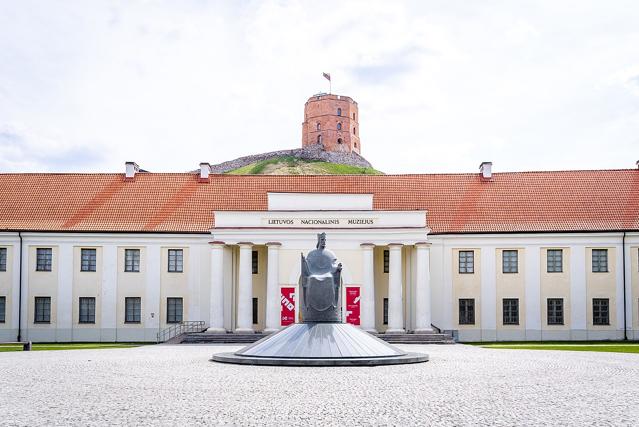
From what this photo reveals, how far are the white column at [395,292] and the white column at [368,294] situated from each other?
939 mm

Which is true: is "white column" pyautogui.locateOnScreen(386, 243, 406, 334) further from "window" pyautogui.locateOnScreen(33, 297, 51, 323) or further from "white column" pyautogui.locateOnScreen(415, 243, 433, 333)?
"window" pyautogui.locateOnScreen(33, 297, 51, 323)

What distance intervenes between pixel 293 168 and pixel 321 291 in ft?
322

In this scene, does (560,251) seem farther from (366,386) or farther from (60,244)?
(366,386)

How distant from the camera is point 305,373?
2177 cm

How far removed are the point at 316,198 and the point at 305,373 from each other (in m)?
26.8

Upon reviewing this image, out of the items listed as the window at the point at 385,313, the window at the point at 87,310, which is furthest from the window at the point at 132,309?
the window at the point at 385,313

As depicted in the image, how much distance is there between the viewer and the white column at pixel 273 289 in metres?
45.8

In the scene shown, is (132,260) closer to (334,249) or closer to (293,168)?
(334,249)

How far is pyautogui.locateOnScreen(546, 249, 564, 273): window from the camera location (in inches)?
1924

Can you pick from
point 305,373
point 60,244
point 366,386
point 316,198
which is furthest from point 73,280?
point 366,386

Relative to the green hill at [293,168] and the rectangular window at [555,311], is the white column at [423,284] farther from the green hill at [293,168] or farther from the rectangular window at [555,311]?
the green hill at [293,168]

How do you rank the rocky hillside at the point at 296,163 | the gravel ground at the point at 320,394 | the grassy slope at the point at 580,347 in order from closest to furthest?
1. the gravel ground at the point at 320,394
2. the grassy slope at the point at 580,347
3. the rocky hillside at the point at 296,163

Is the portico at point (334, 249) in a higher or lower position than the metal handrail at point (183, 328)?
higher

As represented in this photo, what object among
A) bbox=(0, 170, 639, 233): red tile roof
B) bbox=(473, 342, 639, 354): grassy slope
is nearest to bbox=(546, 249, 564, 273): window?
bbox=(0, 170, 639, 233): red tile roof
